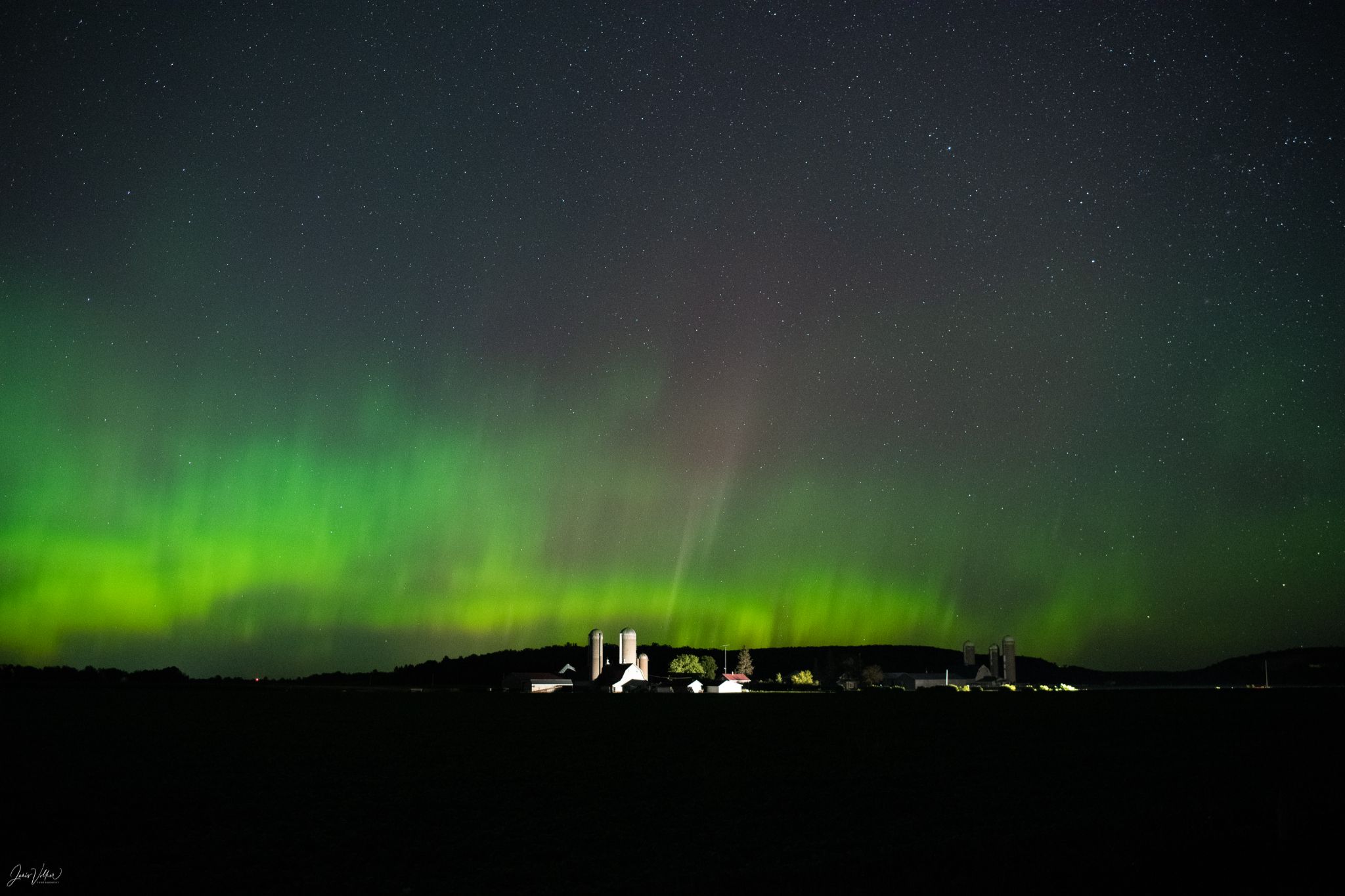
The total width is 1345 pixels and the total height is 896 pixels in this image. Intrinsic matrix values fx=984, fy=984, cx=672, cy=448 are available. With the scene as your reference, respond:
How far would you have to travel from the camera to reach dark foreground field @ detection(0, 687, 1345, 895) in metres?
15.4

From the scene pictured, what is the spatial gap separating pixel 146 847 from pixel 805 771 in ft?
59.8

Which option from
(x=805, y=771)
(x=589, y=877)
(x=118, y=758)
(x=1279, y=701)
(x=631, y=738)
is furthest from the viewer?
(x=1279, y=701)

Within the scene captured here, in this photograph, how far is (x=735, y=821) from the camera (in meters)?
20.7

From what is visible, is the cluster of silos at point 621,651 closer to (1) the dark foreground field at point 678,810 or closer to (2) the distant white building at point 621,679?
(2) the distant white building at point 621,679

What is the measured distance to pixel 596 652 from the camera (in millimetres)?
195625

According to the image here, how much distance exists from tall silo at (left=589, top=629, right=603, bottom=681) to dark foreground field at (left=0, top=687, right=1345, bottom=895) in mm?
148436

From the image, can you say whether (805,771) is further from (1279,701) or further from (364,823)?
(1279,701)

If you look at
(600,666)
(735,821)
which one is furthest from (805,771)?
(600,666)

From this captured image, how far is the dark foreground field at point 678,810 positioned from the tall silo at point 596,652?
148436 millimetres
